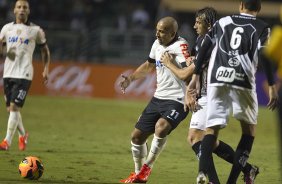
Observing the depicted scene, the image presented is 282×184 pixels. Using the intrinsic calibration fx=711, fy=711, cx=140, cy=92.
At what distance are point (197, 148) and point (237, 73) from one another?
5.09ft

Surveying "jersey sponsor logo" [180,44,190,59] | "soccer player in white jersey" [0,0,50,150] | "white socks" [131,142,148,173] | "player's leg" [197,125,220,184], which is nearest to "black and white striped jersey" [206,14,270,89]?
"player's leg" [197,125,220,184]

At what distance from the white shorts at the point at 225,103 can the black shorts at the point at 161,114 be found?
1.34 meters

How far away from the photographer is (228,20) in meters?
8.12

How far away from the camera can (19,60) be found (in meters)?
13.2

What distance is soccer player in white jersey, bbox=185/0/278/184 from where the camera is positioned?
8.04m

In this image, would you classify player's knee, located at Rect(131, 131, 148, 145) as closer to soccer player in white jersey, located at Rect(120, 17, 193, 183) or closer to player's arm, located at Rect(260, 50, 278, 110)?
soccer player in white jersey, located at Rect(120, 17, 193, 183)

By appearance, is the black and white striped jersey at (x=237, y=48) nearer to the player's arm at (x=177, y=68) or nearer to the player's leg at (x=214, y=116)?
the player's leg at (x=214, y=116)

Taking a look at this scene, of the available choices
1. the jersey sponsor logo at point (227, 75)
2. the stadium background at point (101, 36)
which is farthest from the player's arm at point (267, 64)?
the stadium background at point (101, 36)

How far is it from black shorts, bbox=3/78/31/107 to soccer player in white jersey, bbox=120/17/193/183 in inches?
151

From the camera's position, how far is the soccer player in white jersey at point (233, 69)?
8.04 meters

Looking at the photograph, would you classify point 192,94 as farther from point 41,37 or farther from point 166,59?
point 41,37

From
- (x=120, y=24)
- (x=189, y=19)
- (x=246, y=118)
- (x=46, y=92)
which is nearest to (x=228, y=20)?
(x=246, y=118)

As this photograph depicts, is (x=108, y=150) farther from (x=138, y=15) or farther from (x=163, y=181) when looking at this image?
(x=138, y=15)

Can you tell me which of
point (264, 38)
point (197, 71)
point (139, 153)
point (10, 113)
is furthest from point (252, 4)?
point (10, 113)
